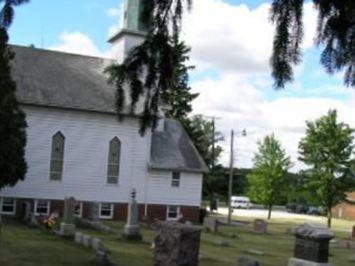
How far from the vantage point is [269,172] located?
6662 centimetres

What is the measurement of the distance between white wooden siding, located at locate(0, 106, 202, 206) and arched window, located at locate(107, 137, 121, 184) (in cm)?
30

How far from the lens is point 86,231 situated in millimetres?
34094

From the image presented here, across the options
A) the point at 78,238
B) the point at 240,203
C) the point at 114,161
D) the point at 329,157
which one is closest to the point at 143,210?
the point at 114,161

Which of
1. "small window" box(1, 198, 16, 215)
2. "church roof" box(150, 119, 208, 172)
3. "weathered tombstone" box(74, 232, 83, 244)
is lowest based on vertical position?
"weathered tombstone" box(74, 232, 83, 244)

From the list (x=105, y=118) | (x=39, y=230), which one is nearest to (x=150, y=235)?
(x=39, y=230)

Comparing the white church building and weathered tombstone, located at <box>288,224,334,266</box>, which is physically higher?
the white church building

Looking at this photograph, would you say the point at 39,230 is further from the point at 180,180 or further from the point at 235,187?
the point at 235,187

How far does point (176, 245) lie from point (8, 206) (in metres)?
28.3

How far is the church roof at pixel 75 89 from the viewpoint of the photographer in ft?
147

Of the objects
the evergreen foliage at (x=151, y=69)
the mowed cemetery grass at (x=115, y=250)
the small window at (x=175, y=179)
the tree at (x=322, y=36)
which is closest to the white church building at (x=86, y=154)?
the small window at (x=175, y=179)

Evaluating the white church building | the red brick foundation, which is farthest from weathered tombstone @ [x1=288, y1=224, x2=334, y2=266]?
the red brick foundation

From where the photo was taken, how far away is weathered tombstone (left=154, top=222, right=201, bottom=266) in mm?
16469

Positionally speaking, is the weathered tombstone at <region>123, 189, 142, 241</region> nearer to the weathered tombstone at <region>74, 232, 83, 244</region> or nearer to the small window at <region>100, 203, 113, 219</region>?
the weathered tombstone at <region>74, 232, 83, 244</region>

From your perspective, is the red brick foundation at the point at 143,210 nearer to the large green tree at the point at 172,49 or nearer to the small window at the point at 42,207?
the small window at the point at 42,207
